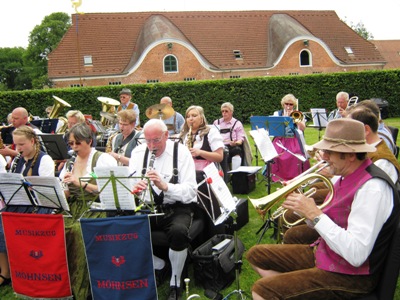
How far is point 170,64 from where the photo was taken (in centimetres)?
3158

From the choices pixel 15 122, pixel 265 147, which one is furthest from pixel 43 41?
pixel 265 147

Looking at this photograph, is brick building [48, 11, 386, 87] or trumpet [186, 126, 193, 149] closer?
trumpet [186, 126, 193, 149]

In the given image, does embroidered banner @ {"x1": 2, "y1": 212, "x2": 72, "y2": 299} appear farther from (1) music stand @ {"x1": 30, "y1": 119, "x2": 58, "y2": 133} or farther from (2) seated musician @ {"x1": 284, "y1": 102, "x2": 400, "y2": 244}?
(1) music stand @ {"x1": 30, "y1": 119, "x2": 58, "y2": 133}

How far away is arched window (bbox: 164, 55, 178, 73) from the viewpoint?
103 ft

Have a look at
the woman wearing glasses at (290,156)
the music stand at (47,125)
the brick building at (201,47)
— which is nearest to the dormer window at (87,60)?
the brick building at (201,47)

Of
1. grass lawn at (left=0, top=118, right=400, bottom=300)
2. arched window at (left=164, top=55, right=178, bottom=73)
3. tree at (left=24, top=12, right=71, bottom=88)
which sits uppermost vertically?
tree at (left=24, top=12, right=71, bottom=88)

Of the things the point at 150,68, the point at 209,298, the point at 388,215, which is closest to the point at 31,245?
the point at 209,298

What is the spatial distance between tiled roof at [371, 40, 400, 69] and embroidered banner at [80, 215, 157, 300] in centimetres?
5221

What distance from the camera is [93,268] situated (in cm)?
380

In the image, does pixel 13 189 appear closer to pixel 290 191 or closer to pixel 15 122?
pixel 290 191

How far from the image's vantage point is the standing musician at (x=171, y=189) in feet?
13.3

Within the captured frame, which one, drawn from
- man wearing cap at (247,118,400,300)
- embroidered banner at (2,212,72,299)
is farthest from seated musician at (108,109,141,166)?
man wearing cap at (247,118,400,300)

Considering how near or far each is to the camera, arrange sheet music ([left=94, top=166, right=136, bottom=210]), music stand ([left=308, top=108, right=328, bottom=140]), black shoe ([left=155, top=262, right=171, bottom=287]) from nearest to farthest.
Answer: sheet music ([left=94, top=166, right=136, bottom=210]), black shoe ([left=155, top=262, right=171, bottom=287]), music stand ([left=308, top=108, right=328, bottom=140])

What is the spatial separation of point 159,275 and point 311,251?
2.07 metres
